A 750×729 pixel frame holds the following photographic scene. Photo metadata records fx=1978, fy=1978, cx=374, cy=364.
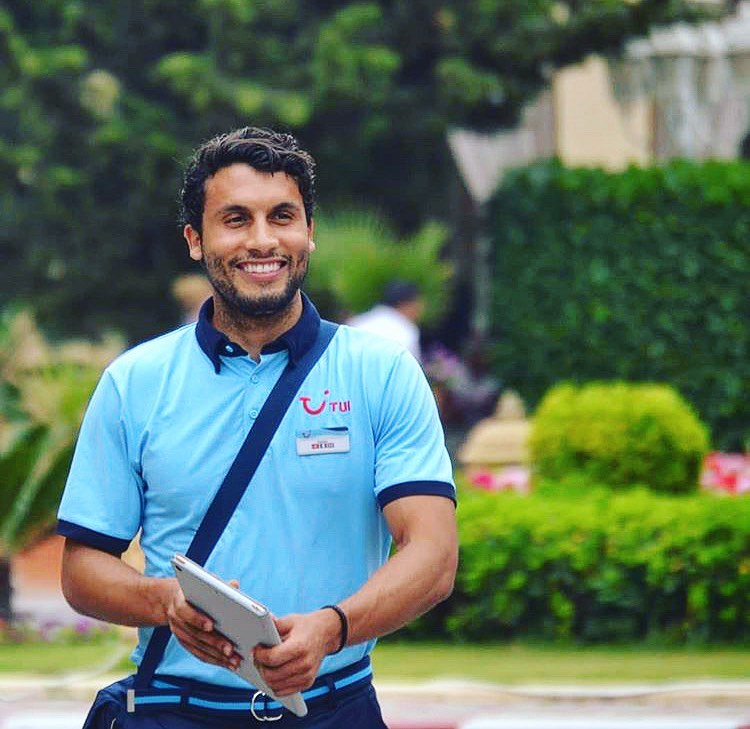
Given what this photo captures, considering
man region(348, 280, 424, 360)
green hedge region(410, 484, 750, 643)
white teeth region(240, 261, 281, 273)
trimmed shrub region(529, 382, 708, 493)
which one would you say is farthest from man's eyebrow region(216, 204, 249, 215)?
man region(348, 280, 424, 360)

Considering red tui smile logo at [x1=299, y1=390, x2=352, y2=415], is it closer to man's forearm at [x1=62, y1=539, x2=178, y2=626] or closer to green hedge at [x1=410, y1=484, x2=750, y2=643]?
man's forearm at [x1=62, y1=539, x2=178, y2=626]

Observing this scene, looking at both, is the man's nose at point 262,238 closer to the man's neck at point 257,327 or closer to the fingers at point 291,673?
the man's neck at point 257,327

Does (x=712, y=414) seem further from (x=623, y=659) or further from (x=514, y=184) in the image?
(x=623, y=659)

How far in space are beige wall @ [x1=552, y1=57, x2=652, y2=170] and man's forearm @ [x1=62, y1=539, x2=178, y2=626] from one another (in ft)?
57.2

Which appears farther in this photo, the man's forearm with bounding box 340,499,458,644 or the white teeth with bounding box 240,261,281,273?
the white teeth with bounding box 240,261,281,273

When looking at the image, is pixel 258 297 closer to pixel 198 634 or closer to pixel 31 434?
pixel 198 634

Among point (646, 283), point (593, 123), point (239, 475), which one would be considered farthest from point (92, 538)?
point (593, 123)

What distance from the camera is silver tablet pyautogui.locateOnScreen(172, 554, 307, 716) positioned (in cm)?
318

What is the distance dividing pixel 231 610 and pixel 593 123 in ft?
60.4

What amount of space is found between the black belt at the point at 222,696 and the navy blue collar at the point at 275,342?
0.58m

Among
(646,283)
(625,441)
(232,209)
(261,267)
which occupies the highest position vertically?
(232,209)

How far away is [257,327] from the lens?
367cm

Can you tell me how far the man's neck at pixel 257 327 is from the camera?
3.66 meters

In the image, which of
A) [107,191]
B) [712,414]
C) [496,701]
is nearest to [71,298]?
[107,191]
